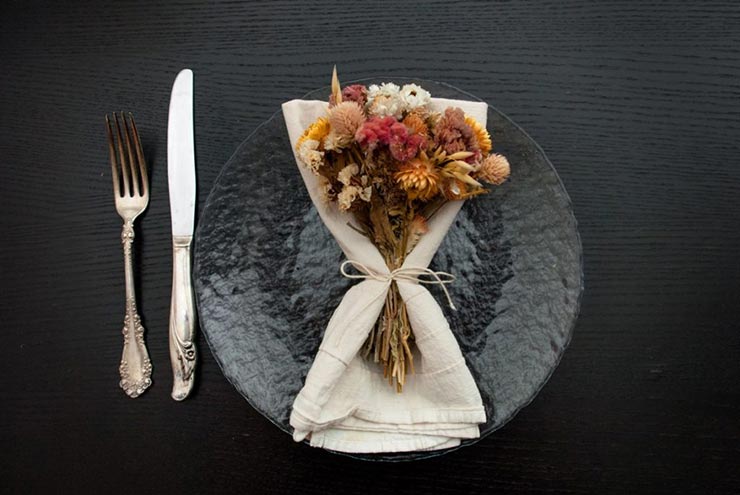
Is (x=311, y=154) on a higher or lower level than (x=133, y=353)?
higher

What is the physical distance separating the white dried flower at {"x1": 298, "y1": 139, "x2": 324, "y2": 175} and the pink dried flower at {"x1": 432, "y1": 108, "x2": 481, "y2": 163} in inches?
4.1

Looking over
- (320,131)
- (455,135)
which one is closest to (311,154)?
(320,131)

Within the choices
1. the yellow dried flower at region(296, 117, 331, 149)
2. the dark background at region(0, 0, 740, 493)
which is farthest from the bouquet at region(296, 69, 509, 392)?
the dark background at region(0, 0, 740, 493)

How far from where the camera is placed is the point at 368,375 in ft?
1.94

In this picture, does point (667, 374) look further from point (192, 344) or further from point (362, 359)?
point (192, 344)

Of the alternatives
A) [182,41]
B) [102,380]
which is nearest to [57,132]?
[182,41]

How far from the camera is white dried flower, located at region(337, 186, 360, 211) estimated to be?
523 mm

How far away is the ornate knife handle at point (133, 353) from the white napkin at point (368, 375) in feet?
0.66

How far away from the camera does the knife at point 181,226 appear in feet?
2.07

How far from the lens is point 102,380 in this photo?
2.19ft

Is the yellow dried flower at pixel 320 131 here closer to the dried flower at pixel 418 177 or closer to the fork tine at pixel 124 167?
the dried flower at pixel 418 177

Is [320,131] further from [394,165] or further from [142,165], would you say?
[142,165]

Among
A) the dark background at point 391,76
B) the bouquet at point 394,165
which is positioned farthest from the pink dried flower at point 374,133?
the dark background at point 391,76

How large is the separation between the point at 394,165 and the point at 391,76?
0.57ft
